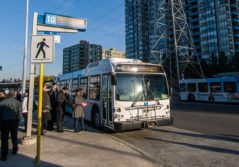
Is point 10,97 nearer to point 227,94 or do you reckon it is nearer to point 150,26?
point 227,94

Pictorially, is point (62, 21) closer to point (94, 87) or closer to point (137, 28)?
point (94, 87)

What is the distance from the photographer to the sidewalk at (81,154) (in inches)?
229

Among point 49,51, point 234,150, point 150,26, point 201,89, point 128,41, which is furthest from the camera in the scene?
point 128,41

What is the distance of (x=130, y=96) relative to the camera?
934 cm

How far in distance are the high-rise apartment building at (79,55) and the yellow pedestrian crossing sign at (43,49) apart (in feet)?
273

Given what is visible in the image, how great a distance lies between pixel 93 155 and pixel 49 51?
2831 millimetres

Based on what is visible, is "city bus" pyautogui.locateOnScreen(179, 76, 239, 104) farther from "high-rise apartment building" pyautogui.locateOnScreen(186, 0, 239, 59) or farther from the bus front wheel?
"high-rise apartment building" pyautogui.locateOnScreen(186, 0, 239, 59)

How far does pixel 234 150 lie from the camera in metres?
6.75

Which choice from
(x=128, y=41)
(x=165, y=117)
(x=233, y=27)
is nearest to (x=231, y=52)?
(x=233, y=27)

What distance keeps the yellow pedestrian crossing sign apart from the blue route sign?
2.54 metres

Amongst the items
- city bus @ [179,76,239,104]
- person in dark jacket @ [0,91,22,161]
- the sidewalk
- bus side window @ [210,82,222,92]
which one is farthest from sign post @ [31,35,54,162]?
bus side window @ [210,82,222,92]

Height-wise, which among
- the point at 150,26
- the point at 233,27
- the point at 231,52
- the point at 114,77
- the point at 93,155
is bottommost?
the point at 93,155

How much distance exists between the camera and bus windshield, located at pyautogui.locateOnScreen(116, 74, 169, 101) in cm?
931

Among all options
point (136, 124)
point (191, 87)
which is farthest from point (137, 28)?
point (136, 124)
